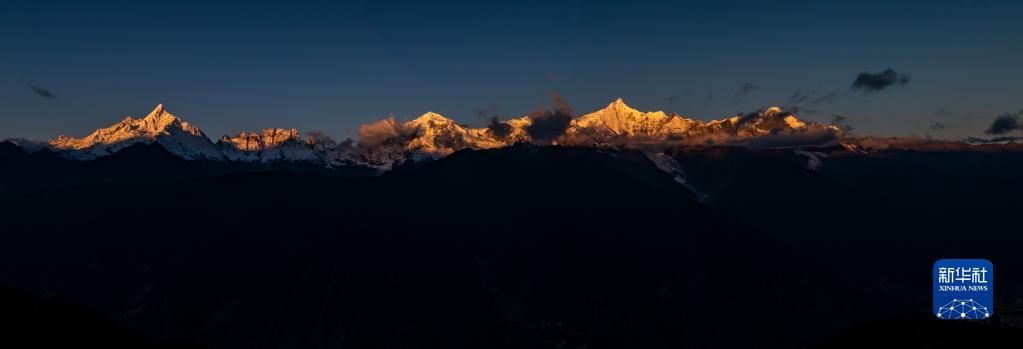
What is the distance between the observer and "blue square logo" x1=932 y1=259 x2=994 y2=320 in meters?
101

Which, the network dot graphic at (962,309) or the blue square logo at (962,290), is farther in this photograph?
the network dot graphic at (962,309)

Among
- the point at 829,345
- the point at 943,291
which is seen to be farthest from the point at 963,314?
the point at 829,345

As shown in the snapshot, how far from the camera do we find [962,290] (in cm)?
10312

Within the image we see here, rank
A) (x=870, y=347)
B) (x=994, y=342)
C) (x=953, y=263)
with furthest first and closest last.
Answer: (x=870, y=347)
(x=994, y=342)
(x=953, y=263)

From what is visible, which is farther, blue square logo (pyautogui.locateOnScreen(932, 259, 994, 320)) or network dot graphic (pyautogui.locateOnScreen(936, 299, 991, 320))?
network dot graphic (pyautogui.locateOnScreen(936, 299, 991, 320))

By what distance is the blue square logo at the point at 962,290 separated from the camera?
3994 inches

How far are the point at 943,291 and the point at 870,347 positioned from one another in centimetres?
5990

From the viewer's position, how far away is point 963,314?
338ft

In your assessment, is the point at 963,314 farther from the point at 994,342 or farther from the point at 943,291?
the point at 994,342

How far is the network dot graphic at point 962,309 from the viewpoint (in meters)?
102

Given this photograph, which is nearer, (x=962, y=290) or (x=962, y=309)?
(x=962, y=290)

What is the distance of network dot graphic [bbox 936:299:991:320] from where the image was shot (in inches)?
4033

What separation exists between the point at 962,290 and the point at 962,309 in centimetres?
252

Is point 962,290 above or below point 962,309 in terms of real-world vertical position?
above
